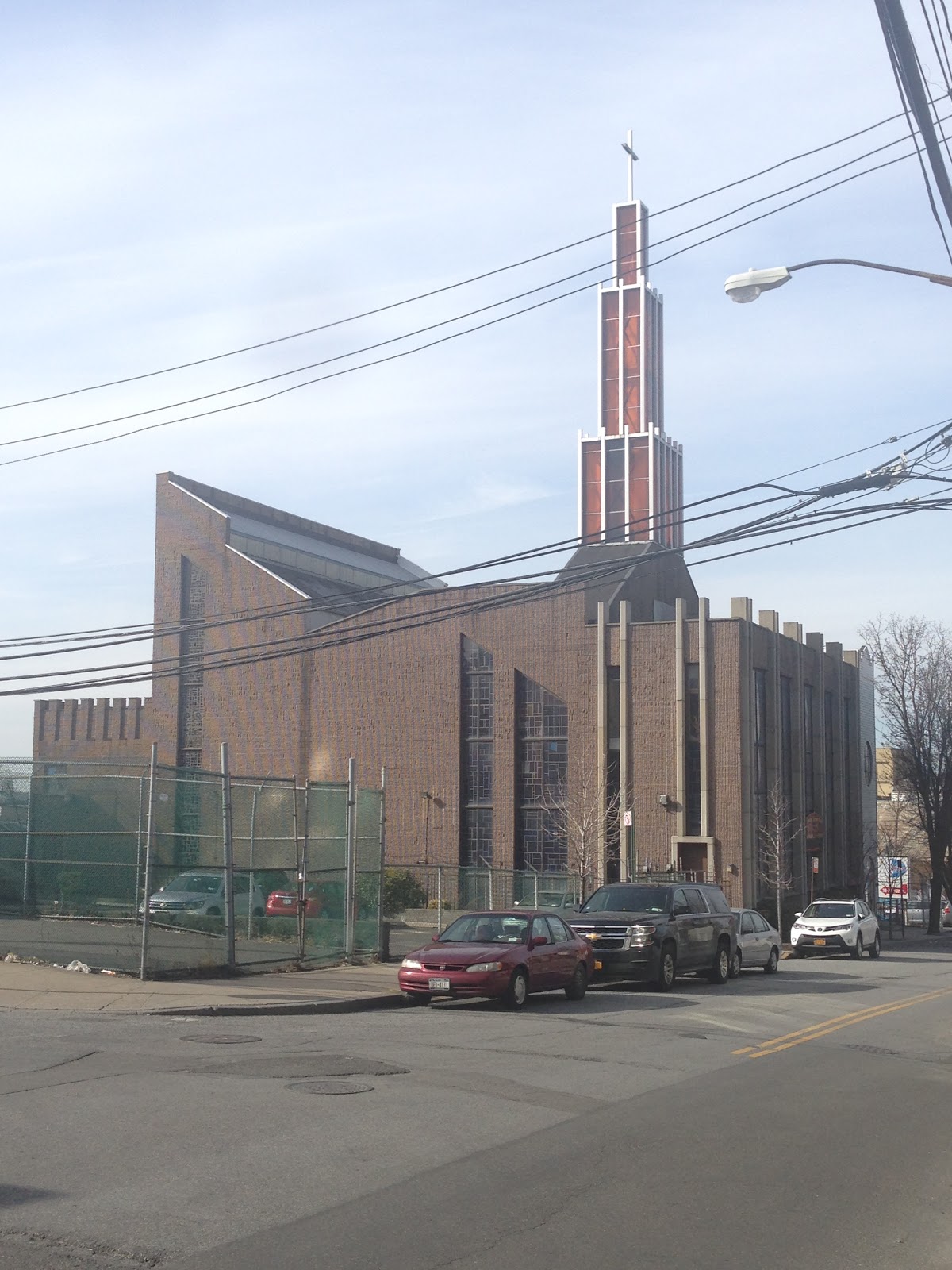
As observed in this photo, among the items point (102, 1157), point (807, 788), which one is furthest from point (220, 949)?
point (807, 788)

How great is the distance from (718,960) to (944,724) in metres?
41.1

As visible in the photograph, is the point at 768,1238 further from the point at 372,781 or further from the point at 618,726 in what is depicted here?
the point at 372,781

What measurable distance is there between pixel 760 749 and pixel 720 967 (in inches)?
1081

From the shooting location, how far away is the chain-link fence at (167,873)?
1975 centimetres

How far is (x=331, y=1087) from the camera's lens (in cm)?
1069

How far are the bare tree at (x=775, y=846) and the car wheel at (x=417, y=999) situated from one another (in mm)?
31321

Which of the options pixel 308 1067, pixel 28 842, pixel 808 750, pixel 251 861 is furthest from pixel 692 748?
pixel 308 1067

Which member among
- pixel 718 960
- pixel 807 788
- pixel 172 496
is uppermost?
pixel 172 496

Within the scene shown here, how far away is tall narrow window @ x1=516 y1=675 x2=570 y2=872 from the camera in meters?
50.8

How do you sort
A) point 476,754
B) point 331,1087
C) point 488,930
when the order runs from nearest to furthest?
point 331,1087
point 488,930
point 476,754

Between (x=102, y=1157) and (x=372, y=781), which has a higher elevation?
(x=372, y=781)

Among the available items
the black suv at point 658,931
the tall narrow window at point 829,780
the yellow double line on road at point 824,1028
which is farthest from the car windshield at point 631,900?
the tall narrow window at point 829,780

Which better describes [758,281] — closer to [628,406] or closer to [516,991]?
[516,991]

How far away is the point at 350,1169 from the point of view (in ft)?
25.8
